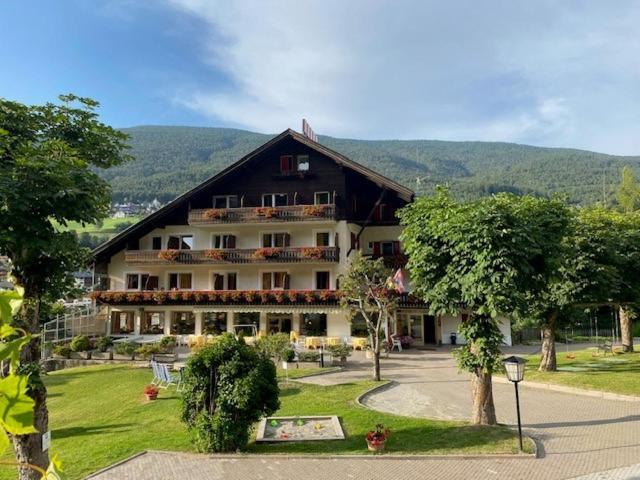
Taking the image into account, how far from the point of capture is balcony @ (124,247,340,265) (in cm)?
3416

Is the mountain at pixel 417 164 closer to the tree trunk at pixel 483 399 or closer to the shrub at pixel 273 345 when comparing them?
the shrub at pixel 273 345

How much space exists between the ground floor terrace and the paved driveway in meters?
16.8

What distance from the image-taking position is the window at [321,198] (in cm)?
3650

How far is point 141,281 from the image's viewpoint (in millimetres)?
39625

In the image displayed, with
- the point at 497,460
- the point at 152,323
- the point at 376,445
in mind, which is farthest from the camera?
the point at 152,323

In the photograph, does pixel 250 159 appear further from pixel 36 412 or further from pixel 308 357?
pixel 36 412

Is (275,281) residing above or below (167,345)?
above

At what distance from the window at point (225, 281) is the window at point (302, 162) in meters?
9.78

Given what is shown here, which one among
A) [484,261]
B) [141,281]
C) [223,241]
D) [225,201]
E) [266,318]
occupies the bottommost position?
[266,318]

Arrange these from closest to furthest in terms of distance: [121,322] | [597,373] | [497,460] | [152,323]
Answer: [497,460]
[597,373]
[152,323]
[121,322]

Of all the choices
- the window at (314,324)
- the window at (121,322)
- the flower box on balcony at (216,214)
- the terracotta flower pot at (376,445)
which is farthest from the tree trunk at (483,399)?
the window at (121,322)

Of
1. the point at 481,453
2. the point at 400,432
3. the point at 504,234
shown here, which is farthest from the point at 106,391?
the point at 504,234

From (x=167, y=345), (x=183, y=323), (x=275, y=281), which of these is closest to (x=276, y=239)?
(x=275, y=281)

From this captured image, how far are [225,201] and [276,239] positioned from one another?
5.31 meters
